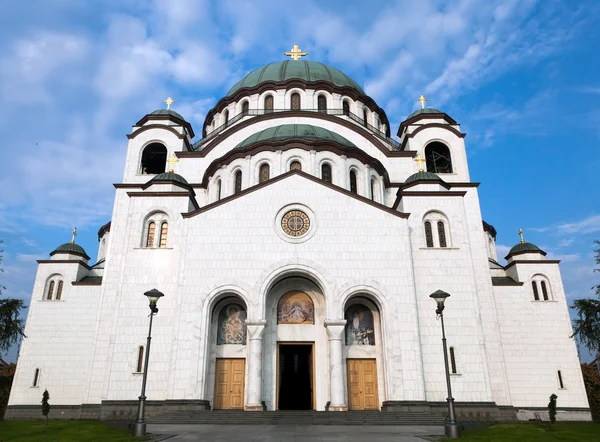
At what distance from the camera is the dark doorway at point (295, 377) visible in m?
19.0

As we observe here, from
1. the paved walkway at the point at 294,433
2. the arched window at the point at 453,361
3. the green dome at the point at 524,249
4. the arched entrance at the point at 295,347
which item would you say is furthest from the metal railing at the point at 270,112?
the paved walkway at the point at 294,433

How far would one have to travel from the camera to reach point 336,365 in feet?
58.1

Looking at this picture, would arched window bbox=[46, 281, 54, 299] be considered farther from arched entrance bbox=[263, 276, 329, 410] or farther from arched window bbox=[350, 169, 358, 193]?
arched window bbox=[350, 169, 358, 193]

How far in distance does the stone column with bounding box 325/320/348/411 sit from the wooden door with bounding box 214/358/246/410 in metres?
3.77

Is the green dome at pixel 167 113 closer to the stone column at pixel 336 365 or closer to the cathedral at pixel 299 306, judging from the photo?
the cathedral at pixel 299 306

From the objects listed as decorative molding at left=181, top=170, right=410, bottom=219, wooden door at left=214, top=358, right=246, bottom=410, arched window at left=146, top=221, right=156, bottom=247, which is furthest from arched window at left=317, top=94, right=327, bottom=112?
wooden door at left=214, top=358, right=246, bottom=410

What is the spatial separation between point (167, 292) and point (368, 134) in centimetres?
1539

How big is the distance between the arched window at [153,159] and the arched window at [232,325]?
38.9ft

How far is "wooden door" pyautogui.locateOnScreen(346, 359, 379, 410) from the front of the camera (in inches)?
721

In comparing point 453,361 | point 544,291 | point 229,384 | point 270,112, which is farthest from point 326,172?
point 544,291

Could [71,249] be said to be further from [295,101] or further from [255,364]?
[295,101]

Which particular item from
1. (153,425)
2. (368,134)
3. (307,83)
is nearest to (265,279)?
(153,425)

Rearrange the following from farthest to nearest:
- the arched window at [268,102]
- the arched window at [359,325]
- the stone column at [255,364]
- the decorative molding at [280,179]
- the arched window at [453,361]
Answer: the arched window at [268,102] < the decorative molding at [280,179] < the arched window at [359,325] < the arched window at [453,361] < the stone column at [255,364]

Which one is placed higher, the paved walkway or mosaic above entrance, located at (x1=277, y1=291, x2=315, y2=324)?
mosaic above entrance, located at (x1=277, y1=291, x2=315, y2=324)
